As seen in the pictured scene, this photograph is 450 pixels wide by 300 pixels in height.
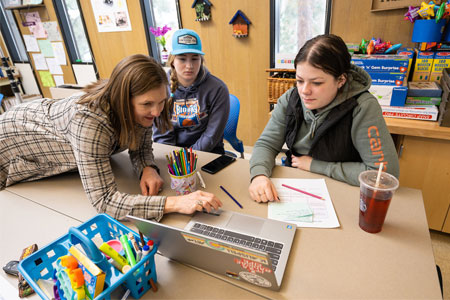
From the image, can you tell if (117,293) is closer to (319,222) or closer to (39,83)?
(319,222)

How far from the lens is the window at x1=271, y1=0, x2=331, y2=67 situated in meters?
2.22

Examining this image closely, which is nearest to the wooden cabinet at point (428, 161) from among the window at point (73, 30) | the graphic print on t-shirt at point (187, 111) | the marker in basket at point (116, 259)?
the graphic print on t-shirt at point (187, 111)

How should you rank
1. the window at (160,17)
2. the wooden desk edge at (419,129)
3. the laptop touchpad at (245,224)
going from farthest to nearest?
the window at (160,17)
the wooden desk edge at (419,129)
the laptop touchpad at (245,224)

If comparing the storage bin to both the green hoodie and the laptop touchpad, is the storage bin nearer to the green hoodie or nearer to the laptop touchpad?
the green hoodie

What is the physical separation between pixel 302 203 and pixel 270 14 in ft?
6.51

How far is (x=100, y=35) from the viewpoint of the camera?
3.40 m

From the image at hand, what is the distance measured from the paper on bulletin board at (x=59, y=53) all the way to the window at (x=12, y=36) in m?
0.85

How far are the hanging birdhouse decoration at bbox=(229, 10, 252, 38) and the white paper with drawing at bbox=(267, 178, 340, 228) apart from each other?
1896 mm

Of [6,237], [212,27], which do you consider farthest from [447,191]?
[212,27]

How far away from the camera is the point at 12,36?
4430mm

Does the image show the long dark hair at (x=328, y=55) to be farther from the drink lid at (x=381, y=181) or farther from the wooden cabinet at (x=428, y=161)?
the wooden cabinet at (x=428, y=161)

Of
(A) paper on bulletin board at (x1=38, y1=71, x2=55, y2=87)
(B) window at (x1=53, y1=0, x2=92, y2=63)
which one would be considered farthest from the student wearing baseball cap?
(A) paper on bulletin board at (x1=38, y1=71, x2=55, y2=87)

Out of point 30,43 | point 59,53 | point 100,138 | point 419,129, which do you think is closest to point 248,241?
point 100,138

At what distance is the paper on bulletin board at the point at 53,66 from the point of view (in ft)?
13.4
